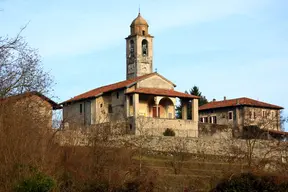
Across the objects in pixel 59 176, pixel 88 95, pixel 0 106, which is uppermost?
pixel 88 95

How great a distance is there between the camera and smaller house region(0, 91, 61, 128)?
22172 millimetres

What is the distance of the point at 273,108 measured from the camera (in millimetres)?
71438

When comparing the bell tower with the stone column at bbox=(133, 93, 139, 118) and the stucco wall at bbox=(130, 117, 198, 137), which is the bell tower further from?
the stucco wall at bbox=(130, 117, 198, 137)

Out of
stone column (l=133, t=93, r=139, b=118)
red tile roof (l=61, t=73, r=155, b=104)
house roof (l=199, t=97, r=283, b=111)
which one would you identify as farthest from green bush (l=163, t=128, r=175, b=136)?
house roof (l=199, t=97, r=283, b=111)

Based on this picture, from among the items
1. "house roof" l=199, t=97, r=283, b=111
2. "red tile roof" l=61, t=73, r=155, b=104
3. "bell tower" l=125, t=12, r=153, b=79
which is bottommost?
"house roof" l=199, t=97, r=283, b=111

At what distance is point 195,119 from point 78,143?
105 feet

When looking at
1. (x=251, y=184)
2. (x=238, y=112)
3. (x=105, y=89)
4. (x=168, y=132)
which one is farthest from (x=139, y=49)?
(x=251, y=184)

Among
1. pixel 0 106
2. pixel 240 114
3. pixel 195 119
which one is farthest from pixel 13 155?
pixel 240 114

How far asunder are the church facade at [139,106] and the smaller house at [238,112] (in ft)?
24.8

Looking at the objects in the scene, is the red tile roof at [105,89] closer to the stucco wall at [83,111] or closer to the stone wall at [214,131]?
the stucco wall at [83,111]

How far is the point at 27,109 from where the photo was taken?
24.1 m

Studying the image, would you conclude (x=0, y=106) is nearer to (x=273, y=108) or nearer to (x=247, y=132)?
(x=247, y=132)

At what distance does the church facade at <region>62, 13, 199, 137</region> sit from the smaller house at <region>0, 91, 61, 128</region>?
26683mm

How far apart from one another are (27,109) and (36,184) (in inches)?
158
